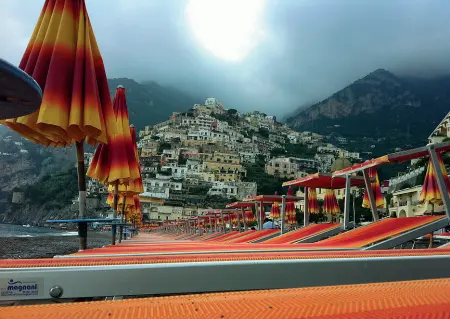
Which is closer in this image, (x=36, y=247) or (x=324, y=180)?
(x=324, y=180)

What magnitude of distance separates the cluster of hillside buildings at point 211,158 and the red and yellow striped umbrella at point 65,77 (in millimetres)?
56583

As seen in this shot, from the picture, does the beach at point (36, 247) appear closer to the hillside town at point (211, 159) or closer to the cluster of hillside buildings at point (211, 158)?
the hillside town at point (211, 159)

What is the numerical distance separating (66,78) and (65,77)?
0.02m

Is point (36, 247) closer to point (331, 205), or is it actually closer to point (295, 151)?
point (331, 205)

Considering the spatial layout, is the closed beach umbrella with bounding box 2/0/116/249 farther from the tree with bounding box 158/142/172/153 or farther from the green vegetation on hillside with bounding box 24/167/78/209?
the tree with bounding box 158/142/172/153

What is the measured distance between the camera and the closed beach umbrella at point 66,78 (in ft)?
13.5

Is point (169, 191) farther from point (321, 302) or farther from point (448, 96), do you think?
point (448, 96)

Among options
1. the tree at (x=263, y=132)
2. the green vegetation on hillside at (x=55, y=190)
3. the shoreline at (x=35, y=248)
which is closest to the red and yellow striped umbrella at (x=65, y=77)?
the shoreline at (x=35, y=248)

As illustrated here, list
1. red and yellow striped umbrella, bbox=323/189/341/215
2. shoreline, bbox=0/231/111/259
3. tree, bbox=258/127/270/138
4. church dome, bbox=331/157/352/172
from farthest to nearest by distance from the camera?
tree, bbox=258/127/270/138 → church dome, bbox=331/157/352/172 → red and yellow striped umbrella, bbox=323/189/341/215 → shoreline, bbox=0/231/111/259

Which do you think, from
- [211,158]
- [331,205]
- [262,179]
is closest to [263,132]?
[211,158]

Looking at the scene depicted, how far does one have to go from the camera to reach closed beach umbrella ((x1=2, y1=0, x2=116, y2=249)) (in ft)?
13.5

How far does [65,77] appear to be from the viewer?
14.0 feet

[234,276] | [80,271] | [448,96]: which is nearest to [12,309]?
[80,271]

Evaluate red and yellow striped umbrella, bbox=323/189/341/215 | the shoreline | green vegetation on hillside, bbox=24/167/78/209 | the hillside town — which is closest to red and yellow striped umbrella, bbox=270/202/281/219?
red and yellow striped umbrella, bbox=323/189/341/215
